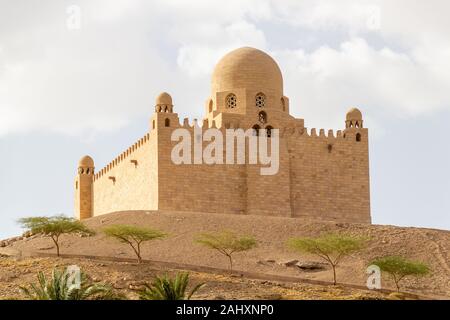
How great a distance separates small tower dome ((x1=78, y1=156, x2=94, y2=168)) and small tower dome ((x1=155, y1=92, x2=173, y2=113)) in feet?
36.0

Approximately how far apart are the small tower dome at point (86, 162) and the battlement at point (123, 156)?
2.75 feet

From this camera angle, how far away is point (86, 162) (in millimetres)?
53375

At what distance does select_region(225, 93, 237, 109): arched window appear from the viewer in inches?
1800

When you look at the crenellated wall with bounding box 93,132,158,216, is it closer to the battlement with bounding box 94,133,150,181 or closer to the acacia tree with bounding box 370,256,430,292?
the battlement with bounding box 94,133,150,181

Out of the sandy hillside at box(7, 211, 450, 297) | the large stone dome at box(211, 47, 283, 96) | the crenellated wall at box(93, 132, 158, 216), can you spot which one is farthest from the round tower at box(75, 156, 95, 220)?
the sandy hillside at box(7, 211, 450, 297)

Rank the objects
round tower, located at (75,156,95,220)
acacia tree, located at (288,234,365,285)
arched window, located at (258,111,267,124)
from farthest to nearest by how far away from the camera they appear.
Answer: round tower, located at (75,156,95,220), arched window, located at (258,111,267,124), acacia tree, located at (288,234,365,285)

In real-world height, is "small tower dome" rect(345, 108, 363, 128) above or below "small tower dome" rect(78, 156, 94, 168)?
above

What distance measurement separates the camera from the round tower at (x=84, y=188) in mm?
52875

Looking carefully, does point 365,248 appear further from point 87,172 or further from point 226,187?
point 87,172

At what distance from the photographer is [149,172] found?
143ft

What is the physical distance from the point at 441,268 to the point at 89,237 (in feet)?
41.1

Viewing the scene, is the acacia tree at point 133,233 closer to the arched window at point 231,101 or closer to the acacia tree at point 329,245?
the acacia tree at point 329,245

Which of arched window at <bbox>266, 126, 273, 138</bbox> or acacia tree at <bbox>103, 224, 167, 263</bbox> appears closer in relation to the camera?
Answer: acacia tree at <bbox>103, 224, 167, 263</bbox>

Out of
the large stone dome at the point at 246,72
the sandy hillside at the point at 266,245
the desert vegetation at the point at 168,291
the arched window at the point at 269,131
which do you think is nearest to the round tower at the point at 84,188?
the large stone dome at the point at 246,72
